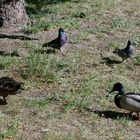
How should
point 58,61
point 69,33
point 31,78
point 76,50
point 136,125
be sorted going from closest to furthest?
point 136,125 → point 31,78 → point 58,61 → point 76,50 → point 69,33

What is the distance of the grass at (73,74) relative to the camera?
9.88 metres

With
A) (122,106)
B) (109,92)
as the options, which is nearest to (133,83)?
(109,92)

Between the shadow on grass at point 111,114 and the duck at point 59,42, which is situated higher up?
the duck at point 59,42

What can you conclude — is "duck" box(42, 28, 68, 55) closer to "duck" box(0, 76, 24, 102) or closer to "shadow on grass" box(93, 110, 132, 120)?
"duck" box(0, 76, 24, 102)

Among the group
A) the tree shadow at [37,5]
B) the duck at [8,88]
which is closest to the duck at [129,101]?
the duck at [8,88]

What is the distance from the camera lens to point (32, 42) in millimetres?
14375

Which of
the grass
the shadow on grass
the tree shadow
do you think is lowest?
the shadow on grass

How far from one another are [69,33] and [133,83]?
3.71 metres

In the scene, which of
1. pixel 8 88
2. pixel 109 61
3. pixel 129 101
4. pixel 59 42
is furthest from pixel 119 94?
pixel 59 42

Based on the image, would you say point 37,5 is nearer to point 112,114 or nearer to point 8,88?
point 8,88

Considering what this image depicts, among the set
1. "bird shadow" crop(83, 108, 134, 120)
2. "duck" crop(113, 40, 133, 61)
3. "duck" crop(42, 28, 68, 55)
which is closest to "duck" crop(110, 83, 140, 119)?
"bird shadow" crop(83, 108, 134, 120)

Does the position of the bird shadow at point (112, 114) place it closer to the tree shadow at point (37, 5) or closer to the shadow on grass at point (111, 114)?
the shadow on grass at point (111, 114)

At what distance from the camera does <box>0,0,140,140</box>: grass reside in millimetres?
9883

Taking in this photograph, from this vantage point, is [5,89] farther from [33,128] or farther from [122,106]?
[122,106]
